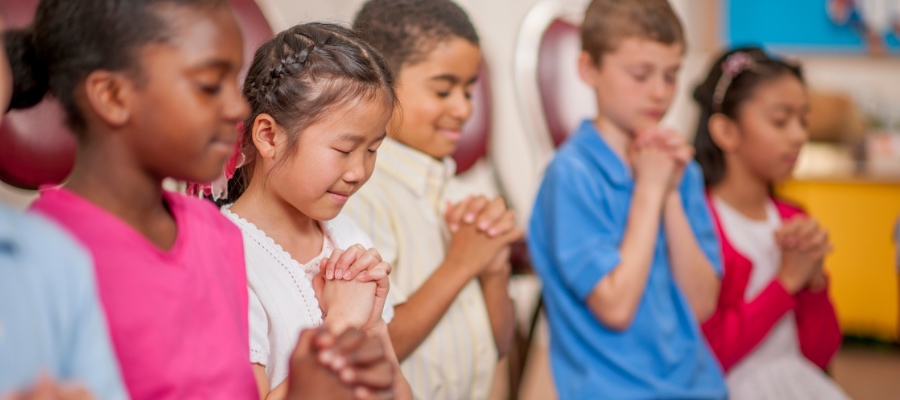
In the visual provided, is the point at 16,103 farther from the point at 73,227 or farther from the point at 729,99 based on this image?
the point at 729,99

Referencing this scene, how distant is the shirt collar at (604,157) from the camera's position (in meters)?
1.48

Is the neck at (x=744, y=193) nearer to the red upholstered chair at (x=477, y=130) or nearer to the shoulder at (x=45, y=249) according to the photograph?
the red upholstered chair at (x=477, y=130)

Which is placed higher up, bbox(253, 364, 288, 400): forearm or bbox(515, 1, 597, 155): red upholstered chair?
bbox(253, 364, 288, 400): forearm

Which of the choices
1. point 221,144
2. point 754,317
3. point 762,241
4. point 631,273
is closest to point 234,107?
point 221,144

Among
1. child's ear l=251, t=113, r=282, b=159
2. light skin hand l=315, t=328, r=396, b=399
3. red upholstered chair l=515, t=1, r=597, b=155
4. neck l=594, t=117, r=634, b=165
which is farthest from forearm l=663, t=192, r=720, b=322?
light skin hand l=315, t=328, r=396, b=399

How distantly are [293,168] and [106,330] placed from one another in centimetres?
32

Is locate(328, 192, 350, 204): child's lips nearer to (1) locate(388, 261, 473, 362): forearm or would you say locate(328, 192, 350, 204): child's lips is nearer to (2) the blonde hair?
(1) locate(388, 261, 473, 362): forearm

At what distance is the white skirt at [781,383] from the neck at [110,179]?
115 cm

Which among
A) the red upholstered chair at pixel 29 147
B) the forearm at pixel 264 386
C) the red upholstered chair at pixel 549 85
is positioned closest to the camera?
the forearm at pixel 264 386

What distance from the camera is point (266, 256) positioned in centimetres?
91

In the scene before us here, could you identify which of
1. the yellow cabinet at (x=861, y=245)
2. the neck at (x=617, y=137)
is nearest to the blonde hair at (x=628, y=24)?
the neck at (x=617, y=137)

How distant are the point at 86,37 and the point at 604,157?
96cm

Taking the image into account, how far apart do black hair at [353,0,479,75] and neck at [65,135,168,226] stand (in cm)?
53

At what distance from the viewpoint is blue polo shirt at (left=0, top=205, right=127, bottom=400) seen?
55cm
